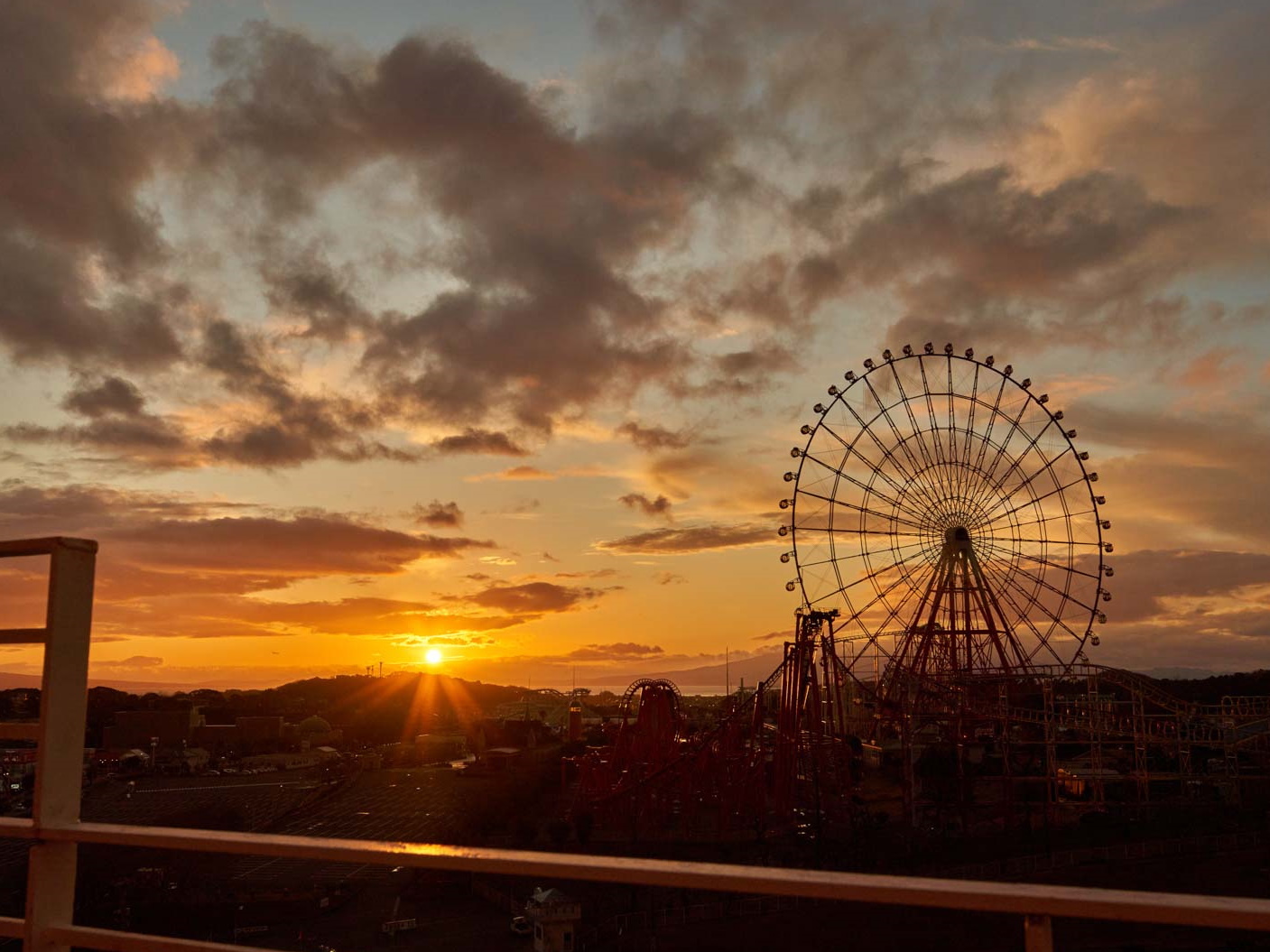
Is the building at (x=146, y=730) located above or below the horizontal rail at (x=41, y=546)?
below

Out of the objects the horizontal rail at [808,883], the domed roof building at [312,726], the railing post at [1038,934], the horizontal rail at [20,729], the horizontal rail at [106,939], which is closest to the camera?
the horizontal rail at [808,883]

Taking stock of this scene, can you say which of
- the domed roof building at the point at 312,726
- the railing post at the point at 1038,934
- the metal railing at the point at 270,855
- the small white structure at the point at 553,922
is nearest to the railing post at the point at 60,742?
the metal railing at the point at 270,855

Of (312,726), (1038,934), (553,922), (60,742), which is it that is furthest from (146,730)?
(1038,934)

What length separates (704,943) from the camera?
18.6m

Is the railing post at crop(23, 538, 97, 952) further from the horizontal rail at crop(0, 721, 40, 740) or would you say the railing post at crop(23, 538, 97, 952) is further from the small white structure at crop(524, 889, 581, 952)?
the small white structure at crop(524, 889, 581, 952)

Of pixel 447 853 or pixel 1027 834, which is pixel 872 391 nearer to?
pixel 1027 834

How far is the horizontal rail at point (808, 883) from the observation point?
131 cm

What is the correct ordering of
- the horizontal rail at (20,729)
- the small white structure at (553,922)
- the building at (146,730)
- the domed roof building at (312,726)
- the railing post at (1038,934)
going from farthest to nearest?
the domed roof building at (312,726), the building at (146,730), the small white structure at (553,922), the horizontal rail at (20,729), the railing post at (1038,934)

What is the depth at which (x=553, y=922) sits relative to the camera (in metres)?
17.5

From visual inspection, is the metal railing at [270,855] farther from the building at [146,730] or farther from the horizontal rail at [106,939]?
the building at [146,730]

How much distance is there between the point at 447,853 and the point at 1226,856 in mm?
26508

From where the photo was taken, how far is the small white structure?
57.3ft

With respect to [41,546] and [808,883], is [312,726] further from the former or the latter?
[808,883]

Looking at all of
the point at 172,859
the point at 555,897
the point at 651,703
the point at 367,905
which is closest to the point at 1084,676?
the point at 651,703
